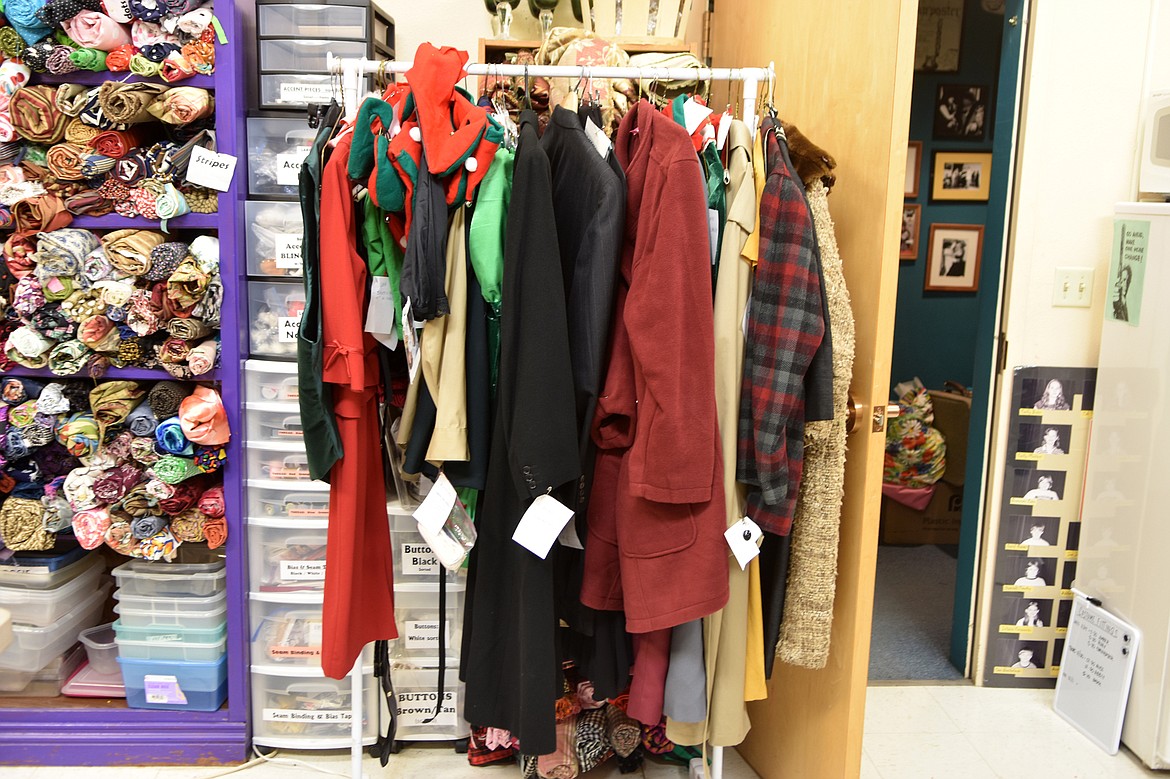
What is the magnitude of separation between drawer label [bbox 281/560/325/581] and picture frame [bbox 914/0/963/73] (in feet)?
12.0

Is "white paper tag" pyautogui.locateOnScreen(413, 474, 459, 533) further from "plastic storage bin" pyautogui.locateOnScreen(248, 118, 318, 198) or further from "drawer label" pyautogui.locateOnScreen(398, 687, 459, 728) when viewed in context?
"plastic storage bin" pyautogui.locateOnScreen(248, 118, 318, 198)

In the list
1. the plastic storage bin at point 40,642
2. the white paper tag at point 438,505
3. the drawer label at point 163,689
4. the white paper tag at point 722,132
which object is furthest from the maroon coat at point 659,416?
the plastic storage bin at point 40,642

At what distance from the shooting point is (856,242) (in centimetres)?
176

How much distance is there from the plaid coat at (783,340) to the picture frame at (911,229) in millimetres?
2952

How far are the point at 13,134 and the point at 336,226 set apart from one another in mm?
1050

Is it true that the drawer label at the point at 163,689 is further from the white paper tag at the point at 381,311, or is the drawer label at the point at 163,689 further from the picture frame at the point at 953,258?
the picture frame at the point at 953,258

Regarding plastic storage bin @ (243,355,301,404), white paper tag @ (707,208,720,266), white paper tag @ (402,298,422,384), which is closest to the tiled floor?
plastic storage bin @ (243,355,301,404)

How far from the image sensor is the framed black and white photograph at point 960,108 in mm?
4227

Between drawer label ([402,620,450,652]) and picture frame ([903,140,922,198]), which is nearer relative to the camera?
drawer label ([402,620,450,652])

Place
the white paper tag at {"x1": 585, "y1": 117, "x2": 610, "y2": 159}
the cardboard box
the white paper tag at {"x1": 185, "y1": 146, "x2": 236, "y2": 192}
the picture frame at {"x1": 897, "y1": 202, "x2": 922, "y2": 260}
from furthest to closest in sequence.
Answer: the picture frame at {"x1": 897, "y1": 202, "x2": 922, "y2": 260}, the cardboard box, the white paper tag at {"x1": 185, "y1": 146, "x2": 236, "y2": 192}, the white paper tag at {"x1": 585, "y1": 117, "x2": 610, "y2": 159}

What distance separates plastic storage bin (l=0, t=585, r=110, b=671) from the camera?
220 cm

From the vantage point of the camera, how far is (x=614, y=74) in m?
1.67

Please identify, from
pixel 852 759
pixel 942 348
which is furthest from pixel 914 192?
pixel 852 759

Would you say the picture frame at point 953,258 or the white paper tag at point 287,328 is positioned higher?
the picture frame at point 953,258
